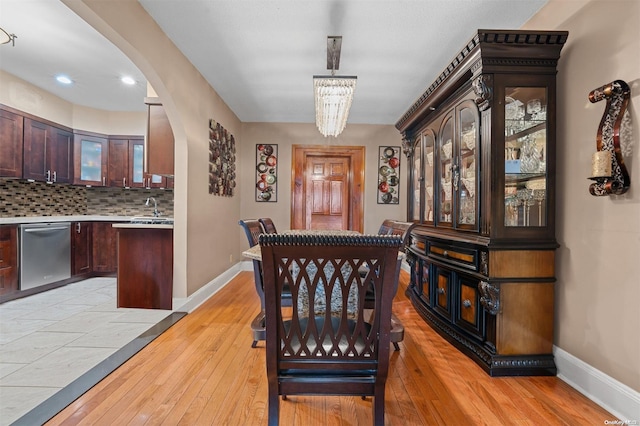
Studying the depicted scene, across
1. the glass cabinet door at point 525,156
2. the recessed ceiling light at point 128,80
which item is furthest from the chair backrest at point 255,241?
the recessed ceiling light at point 128,80

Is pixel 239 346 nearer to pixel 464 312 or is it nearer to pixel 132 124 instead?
pixel 464 312

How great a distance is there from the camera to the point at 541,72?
189 centimetres

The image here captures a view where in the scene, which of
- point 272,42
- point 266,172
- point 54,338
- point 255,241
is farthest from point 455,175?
point 54,338

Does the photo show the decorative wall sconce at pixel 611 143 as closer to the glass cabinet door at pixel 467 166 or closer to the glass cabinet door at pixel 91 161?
the glass cabinet door at pixel 467 166

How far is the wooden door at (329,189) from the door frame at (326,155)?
0.40 feet

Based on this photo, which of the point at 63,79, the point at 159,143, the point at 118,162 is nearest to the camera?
the point at 159,143

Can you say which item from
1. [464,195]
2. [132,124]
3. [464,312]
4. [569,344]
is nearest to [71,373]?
[464,312]

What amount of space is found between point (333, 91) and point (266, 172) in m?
2.74

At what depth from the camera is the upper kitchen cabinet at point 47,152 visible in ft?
11.7

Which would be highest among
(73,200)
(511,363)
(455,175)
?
(455,175)

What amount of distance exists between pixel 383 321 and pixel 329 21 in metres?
2.28

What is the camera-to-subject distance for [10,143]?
337 centimetres

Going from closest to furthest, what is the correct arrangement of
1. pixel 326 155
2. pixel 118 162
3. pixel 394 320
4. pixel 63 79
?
pixel 394 320 < pixel 63 79 < pixel 118 162 < pixel 326 155

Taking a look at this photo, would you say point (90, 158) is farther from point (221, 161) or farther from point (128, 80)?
point (221, 161)
